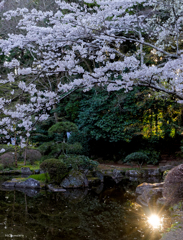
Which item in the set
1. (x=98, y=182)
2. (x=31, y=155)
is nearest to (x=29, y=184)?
(x=98, y=182)

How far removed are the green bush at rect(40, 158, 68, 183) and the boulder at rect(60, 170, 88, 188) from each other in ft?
0.69

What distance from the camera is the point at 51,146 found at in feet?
29.9

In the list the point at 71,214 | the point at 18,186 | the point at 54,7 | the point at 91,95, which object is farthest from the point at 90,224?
the point at 54,7

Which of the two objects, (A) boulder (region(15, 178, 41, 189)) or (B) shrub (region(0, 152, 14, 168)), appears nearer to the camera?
(A) boulder (region(15, 178, 41, 189))

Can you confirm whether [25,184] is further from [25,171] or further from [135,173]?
[135,173]

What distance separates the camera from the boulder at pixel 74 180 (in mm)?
7541

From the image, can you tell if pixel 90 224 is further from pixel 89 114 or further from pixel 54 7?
pixel 54 7

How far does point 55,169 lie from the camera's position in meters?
7.61


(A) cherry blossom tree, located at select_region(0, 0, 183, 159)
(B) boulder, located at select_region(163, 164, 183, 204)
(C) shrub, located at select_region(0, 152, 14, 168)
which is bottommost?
(C) shrub, located at select_region(0, 152, 14, 168)

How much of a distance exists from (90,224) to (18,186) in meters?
4.27

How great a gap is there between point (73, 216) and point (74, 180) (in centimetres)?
303

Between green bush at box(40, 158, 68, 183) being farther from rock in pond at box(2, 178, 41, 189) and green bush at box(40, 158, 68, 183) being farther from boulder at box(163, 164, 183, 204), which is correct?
boulder at box(163, 164, 183, 204)

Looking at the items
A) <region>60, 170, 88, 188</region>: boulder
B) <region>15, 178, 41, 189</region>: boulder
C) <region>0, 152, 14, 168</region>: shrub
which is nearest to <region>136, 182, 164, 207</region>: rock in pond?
→ <region>60, 170, 88, 188</region>: boulder

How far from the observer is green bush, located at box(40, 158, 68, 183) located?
300 inches
